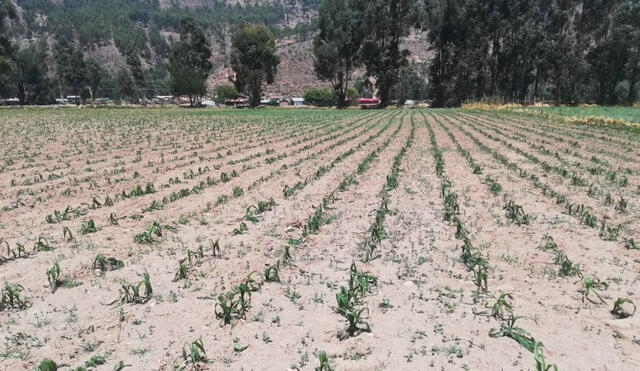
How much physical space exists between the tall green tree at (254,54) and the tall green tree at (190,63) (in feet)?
42.0

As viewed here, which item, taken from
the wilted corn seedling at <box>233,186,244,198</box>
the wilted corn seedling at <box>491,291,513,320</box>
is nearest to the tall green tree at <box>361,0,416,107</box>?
the wilted corn seedling at <box>233,186,244,198</box>

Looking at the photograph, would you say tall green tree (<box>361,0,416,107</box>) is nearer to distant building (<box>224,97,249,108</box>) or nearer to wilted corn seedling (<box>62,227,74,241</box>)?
distant building (<box>224,97,249,108</box>)

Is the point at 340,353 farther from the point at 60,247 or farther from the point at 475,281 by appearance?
the point at 60,247

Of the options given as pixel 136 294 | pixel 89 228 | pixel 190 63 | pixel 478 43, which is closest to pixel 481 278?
pixel 136 294

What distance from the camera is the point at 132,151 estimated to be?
59.3ft

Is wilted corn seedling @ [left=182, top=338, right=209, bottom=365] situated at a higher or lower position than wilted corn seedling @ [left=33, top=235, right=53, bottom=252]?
lower

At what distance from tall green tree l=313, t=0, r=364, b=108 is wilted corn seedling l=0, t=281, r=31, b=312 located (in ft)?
219

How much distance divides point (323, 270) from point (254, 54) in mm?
75077

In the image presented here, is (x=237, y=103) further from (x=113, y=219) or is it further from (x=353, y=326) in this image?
(x=353, y=326)

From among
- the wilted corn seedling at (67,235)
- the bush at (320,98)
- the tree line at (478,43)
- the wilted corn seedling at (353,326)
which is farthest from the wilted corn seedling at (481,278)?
the bush at (320,98)

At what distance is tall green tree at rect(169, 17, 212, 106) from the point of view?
87.5m

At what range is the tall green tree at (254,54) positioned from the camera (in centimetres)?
7562

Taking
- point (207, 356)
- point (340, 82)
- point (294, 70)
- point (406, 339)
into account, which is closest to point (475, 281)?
point (406, 339)

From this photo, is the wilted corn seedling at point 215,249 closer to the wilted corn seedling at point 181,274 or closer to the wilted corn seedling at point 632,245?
the wilted corn seedling at point 181,274
